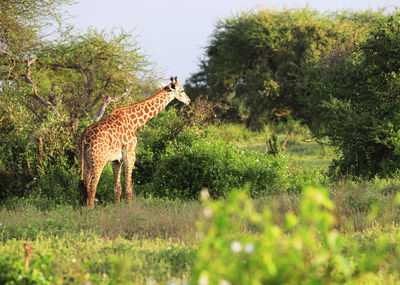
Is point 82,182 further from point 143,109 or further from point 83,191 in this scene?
point 143,109

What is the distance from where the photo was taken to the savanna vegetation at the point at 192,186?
3.24m

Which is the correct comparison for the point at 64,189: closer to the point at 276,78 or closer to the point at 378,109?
the point at 378,109

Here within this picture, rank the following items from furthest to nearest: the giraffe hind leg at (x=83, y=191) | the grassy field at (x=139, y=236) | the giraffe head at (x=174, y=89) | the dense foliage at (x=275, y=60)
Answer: the dense foliage at (x=275, y=60) < the giraffe head at (x=174, y=89) < the giraffe hind leg at (x=83, y=191) < the grassy field at (x=139, y=236)

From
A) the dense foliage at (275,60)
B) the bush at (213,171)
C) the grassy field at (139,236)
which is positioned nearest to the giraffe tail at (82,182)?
the grassy field at (139,236)

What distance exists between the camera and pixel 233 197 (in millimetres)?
2729

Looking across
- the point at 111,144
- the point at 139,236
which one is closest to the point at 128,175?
the point at 111,144

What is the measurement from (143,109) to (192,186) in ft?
7.01

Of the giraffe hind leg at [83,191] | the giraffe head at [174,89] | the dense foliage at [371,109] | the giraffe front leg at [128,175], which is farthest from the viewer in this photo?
the dense foliage at [371,109]

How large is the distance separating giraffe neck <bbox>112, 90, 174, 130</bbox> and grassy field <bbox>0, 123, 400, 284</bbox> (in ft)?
5.56

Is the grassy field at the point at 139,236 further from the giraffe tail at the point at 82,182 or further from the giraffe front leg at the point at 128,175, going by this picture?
the giraffe tail at the point at 82,182

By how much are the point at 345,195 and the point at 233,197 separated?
6.10 meters

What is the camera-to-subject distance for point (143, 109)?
33.0 ft

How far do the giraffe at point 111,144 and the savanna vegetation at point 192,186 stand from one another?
24.6 inches

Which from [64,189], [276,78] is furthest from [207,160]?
[276,78]
